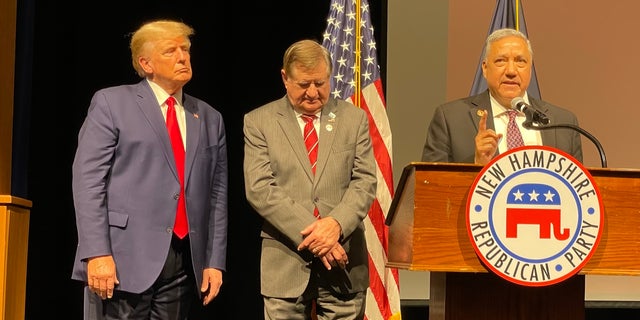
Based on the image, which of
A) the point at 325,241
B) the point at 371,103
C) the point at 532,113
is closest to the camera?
the point at 532,113

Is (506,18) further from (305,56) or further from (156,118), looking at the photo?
(156,118)

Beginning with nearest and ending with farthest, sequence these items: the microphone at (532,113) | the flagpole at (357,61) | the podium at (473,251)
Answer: the podium at (473,251) < the microphone at (532,113) < the flagpole at (357,61)

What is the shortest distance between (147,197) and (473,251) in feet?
4.10

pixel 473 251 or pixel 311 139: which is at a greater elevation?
pixel 311 139

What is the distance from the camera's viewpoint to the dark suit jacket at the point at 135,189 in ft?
10.0

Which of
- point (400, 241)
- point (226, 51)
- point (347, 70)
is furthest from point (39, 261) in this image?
point (400, 241)

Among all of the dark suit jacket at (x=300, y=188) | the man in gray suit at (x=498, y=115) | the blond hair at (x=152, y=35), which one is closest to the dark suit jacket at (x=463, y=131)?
the man in gray suit at (x=498, y=115)

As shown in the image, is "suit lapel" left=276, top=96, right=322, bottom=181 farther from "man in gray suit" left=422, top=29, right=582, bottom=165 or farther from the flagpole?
the flagpole

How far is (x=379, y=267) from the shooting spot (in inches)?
183

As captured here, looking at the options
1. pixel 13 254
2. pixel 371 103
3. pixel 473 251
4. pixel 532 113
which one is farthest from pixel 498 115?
pixel 13 254

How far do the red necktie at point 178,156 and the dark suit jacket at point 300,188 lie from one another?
237 millimetres

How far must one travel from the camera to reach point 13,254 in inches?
147

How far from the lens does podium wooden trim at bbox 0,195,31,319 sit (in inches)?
142

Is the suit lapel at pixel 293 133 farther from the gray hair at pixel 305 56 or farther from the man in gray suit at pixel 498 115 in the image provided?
the man in gray suit at pixel 498 115
